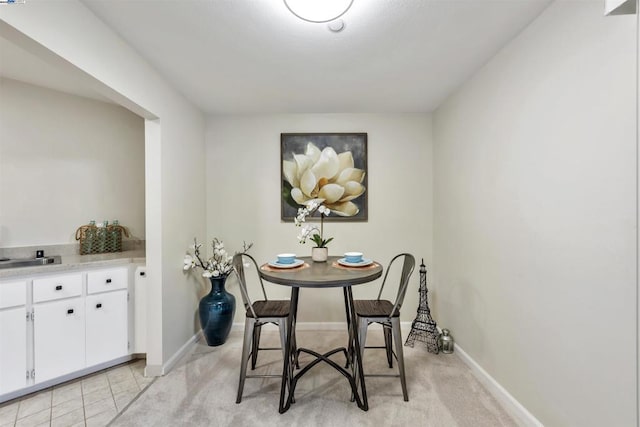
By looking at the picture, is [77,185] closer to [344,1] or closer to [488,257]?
[344,1]

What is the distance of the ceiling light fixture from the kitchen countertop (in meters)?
2.22

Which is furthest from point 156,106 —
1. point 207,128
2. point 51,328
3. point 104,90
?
point 51,328

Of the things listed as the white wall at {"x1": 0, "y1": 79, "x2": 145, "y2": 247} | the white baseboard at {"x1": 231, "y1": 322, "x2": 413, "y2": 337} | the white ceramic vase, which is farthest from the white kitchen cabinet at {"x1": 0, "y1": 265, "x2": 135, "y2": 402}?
the white ceramic vase

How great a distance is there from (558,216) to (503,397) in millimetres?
1285

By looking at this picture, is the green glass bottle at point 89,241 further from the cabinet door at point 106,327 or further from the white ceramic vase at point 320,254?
the white ceramic vase at point 320,254

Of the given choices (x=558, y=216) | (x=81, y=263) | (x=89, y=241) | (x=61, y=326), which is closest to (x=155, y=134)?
(x=81, y=263)

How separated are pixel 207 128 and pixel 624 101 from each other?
3301 mm

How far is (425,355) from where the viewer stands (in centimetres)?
264

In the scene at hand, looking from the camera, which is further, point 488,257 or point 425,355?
point 425,355

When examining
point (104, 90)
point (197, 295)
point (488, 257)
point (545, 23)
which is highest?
point (545, 23)

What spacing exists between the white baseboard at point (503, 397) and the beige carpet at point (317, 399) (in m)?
0.04

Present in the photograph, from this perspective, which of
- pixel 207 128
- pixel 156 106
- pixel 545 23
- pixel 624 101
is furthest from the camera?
pixel 207 128

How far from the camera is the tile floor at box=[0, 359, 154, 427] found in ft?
6.02

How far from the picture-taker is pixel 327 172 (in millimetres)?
3229
